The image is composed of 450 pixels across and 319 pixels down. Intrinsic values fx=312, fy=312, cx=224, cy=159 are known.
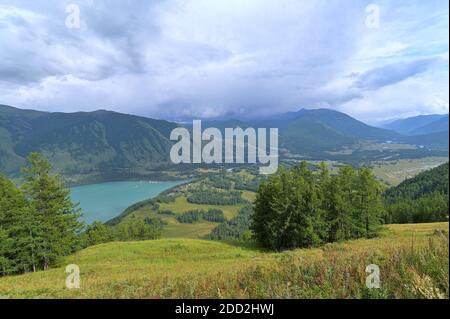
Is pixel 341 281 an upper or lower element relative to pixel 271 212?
upper

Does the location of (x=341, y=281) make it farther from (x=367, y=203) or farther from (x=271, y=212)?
(x=367, y=203)

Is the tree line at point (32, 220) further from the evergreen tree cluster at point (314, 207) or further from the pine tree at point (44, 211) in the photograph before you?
the evergreen tree cluster at point (314, 207)

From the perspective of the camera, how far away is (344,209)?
131ft

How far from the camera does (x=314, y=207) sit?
3756 cm

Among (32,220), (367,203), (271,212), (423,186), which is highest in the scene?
(367,203)

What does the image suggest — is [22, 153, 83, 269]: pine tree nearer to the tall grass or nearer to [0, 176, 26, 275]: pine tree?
[0, 176, 26, 275]: pine tree

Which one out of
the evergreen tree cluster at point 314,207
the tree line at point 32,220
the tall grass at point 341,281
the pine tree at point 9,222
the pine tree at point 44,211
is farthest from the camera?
the evergreen tree cluster at point 314,207

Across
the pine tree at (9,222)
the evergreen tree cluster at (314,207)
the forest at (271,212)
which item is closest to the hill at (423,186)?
the evergreen tree cluster at (314,207)

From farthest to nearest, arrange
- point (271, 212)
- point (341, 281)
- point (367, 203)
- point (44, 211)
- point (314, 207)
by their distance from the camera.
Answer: point (367, 203)
point (271, 212)
point (314, 207)
point (44, 211)
point (341, 281)

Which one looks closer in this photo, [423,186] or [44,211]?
[44,211]

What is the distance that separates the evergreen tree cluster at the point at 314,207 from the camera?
37250 millimetres

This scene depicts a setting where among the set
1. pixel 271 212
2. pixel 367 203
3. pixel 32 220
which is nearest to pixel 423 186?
pixel 367 203
